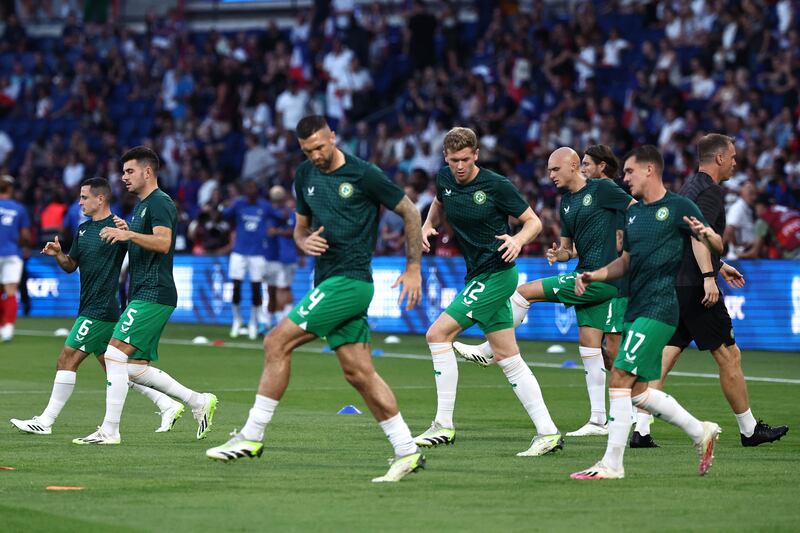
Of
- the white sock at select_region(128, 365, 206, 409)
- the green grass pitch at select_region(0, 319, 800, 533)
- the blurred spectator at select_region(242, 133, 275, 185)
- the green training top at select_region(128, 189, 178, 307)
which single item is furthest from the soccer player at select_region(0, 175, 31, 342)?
the green training top at select_region(128, 189, 178, 307)

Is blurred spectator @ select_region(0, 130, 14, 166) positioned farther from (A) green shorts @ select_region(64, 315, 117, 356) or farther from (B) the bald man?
(B) the bald man

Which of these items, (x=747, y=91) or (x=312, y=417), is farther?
(x=747, y=91)

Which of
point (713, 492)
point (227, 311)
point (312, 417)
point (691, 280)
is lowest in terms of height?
point (227, 311)

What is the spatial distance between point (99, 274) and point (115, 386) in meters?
1.13

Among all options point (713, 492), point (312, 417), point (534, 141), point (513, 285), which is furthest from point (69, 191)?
point (713, 492)

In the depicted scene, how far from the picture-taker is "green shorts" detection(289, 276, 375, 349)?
946 centimetres

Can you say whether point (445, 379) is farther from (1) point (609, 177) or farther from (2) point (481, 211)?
(1) point (609, 177)

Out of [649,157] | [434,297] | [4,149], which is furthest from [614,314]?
[4,149]

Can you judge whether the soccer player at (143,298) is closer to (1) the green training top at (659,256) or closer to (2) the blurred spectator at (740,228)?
(1) the green training top at (659,256)

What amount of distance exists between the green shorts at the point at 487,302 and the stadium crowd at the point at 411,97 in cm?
1171

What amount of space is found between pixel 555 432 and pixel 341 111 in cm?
2302

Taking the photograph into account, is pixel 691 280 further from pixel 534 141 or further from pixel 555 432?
pixel 534 141

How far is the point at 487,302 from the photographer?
37.4 feet

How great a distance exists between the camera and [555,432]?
11.1 metres
